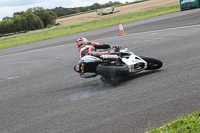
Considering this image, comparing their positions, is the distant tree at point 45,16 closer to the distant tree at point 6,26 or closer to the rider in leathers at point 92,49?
the distant tree at point 6,26

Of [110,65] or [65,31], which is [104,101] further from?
[65,31]

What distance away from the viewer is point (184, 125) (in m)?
4.03

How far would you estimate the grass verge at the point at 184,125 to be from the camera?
390 cm

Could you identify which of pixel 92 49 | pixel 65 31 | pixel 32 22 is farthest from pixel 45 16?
pixel 92 49

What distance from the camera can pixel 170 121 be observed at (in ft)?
14.5

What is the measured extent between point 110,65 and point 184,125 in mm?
3127

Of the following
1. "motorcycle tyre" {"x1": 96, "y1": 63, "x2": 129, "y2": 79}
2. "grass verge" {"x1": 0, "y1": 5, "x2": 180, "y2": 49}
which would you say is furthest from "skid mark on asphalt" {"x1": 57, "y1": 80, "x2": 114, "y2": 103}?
"grass verge" {"x1": 0, "y1": 5, "x2": 180, "y2": 49}

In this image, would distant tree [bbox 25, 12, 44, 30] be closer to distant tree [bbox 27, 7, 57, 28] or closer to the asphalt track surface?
distant tree [bbox 27, 7, 57, 28]

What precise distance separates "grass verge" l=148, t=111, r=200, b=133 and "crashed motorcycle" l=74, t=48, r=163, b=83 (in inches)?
106

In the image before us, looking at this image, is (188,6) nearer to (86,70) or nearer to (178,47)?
(178,47)

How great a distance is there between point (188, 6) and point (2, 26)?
171 feet

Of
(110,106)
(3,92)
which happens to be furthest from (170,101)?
(3,92)

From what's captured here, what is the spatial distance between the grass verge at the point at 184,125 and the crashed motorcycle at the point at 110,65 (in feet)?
8.81

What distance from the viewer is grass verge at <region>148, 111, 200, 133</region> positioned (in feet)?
12.8
